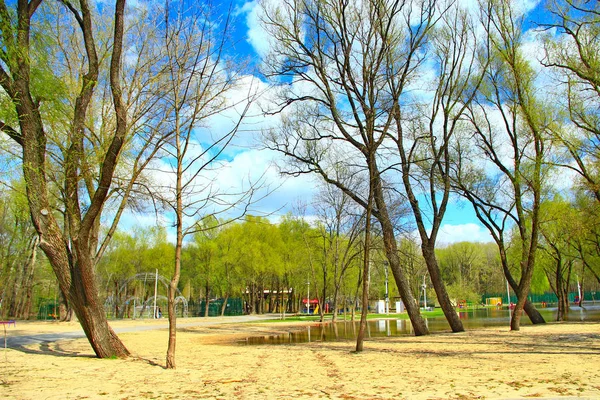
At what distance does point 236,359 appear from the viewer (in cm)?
1140

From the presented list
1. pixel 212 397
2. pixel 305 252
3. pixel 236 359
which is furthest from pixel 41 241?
pixel 305 252

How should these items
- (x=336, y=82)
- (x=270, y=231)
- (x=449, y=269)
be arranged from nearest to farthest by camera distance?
(x=336, y=82), (x=270, y=231), (x=449, y=269)

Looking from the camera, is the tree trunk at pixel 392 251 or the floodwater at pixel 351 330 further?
the floodwater at pixel 351 330

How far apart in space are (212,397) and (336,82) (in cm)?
1086

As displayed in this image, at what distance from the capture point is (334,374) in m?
8.14

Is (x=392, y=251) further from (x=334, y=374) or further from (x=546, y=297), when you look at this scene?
(x=546, y=297)

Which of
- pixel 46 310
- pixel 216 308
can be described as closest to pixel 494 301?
pixel 216 308

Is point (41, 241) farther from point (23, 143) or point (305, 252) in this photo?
point (305, 252)

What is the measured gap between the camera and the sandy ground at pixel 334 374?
6.29 metres

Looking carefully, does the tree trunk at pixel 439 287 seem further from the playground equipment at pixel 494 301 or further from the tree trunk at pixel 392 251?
the playground equipment at pixel 494 301

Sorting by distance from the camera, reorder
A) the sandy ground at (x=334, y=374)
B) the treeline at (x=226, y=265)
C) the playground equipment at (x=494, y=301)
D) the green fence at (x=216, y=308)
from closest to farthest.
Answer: the sandy ground at (x=334, y=374) → the treeline at (x=226, y=265) → the green fence at (x=216, y=308) → the playground equipment at (x=494, y=301)

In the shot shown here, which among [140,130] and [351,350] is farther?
[351,350]

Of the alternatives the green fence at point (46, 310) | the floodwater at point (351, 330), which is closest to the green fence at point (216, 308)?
the green fence at point (46, 310)

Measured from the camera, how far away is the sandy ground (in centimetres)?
629
